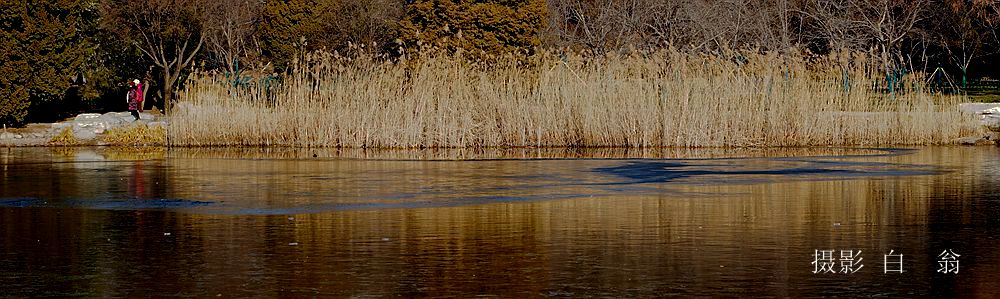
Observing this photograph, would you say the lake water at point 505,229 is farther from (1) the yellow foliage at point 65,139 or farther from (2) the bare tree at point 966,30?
(2) the bare tree at point 966,30

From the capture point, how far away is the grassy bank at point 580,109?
24.6 meters

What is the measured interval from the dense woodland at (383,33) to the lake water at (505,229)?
1204 cm

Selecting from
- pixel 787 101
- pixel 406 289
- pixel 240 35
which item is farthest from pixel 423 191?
pixel 240 35

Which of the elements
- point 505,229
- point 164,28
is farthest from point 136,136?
point 505,229

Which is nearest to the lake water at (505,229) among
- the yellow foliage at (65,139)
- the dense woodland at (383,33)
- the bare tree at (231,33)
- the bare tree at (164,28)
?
the yellow foliage at (65,139)

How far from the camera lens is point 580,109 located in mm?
24797

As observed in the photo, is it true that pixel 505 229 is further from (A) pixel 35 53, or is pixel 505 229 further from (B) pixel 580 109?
(A) pixel 35 53

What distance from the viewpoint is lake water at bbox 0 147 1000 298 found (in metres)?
8.74

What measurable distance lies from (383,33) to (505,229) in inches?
1356

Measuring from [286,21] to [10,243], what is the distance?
117 feet

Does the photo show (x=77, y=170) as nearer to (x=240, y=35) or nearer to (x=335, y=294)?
(x=335, y=294)

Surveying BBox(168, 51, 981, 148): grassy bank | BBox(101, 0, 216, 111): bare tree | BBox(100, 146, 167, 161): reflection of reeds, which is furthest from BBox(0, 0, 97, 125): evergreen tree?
BBox(101, 0, 216, 111): bare tree

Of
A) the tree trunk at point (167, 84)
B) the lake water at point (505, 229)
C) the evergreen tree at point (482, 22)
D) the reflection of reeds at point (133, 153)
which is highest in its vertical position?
the evergreen tree at point (482, 22)

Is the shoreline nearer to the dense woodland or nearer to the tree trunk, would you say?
the dense woodland
